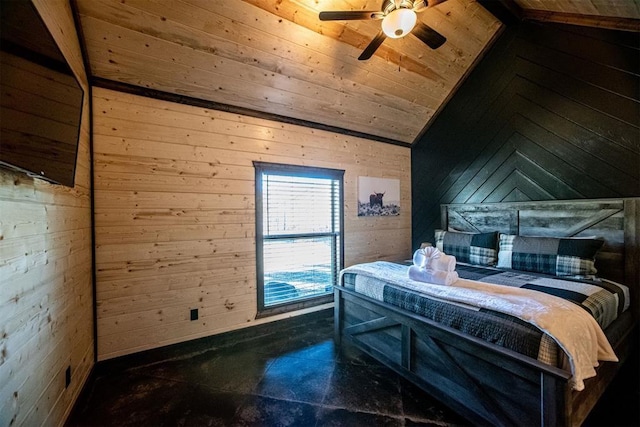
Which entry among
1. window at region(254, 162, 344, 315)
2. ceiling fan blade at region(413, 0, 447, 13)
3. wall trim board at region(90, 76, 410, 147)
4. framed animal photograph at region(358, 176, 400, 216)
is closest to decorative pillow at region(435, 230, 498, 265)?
framed animal photograph at region(358, 176, 400, 216)

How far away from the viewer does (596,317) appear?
170 centimetres

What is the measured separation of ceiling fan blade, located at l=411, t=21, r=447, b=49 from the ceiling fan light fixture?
14 centimetres

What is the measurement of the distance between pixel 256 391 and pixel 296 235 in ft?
5.32

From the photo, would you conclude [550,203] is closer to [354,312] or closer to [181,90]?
[354,312]

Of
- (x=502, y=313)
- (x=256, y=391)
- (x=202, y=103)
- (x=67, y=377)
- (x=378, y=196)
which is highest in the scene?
(x=202, y=103)

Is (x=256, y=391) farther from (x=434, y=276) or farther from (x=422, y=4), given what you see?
(x=422, y=4)

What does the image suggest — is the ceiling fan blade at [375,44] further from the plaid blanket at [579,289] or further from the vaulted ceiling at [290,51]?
the plaid blanket at [579,289]

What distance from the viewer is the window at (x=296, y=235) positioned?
2975mm

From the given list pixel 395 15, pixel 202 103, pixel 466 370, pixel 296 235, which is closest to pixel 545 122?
pixel 395 15

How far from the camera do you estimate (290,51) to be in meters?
2.46

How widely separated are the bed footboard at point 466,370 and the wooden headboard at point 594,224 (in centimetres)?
194

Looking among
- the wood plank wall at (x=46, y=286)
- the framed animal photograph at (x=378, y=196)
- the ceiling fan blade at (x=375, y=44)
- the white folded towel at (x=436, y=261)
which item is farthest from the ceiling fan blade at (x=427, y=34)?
the wood plank wall at (x=46, y=286)

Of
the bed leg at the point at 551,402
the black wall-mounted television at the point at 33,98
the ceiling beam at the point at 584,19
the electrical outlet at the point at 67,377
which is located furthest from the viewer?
the ceiling beam at the point at 584,19

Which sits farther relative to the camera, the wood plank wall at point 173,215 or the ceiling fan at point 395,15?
the wood plank wall at point 173,215
